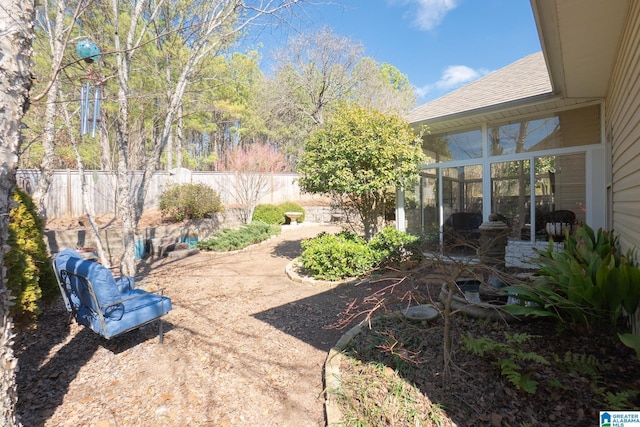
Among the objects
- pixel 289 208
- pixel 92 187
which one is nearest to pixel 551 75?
pixel 289 208

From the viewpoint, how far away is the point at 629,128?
3174mm

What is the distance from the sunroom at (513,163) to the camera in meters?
5.60

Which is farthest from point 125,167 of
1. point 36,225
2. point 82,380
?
point 82,380

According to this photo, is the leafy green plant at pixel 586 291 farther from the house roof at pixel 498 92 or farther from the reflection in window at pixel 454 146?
the reflection in window at pixel 454 146

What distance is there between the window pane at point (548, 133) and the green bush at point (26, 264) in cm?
791

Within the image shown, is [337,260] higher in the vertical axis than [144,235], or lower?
lower

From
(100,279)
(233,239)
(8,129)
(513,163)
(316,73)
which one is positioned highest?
(316,73)

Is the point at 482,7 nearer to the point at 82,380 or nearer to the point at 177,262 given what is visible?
the point at 177,262

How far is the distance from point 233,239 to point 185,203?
2794 mm

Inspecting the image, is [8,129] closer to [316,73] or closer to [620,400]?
[620,400]

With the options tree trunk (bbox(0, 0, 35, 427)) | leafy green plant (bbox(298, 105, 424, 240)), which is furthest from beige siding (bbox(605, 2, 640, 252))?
tree trunk (bbox(0, 0, 35, 427))

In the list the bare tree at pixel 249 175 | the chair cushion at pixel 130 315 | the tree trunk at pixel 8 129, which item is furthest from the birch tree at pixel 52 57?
the bare tree at pixel 249 175

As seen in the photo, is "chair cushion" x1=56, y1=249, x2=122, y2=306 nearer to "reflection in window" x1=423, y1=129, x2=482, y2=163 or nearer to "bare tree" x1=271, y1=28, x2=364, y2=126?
"reflection in window" x1=423, y1=129, x2=482, y2=163

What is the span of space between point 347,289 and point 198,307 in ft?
7.67
